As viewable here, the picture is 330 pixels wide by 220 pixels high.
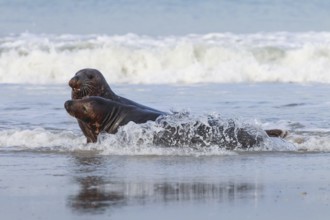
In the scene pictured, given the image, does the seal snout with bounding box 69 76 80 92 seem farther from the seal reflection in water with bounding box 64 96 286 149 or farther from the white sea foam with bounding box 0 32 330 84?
the white sea foam with bounding box 0 32 330 84

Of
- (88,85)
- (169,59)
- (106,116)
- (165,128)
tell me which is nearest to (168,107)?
(88,85)

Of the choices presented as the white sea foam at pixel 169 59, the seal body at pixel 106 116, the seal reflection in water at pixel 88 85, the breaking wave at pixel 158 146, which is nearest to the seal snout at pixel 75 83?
the seal reflection in water at pixel 88 85

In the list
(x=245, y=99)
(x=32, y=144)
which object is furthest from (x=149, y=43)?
(x=32, y=144)

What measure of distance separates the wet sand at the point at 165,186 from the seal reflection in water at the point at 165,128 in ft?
1.41

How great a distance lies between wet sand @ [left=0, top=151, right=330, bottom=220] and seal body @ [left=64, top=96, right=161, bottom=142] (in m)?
0.52

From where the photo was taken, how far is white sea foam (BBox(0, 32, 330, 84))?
23250mm

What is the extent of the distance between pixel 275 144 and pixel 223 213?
396cm

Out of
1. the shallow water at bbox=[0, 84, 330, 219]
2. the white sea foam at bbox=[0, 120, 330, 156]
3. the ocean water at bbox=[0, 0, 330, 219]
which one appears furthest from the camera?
the white sea foam at bbox=[0, 120, 330, 156]

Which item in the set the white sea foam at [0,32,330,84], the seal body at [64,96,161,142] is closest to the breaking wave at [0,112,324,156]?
the seal body at [64,96,161,142]

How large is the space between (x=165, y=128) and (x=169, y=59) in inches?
591

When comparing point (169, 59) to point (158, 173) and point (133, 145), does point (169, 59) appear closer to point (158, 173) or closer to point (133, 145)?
point (133, 145)

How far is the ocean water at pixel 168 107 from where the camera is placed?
7.38 metres

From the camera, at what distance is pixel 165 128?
10750 millimetres

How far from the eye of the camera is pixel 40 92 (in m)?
18.8
